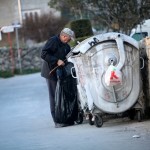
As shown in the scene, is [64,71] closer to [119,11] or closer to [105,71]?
[105,71]

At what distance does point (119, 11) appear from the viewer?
20.0 m

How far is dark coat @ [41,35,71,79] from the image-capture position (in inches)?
451

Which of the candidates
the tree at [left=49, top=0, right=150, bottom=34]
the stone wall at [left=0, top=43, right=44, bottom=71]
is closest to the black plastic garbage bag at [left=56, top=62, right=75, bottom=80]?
the tree at [left=49, top=0, right=150, bottom=34]

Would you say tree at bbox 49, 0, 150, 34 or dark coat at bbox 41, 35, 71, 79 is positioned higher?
tree at bbox 49, 0, 150, 34

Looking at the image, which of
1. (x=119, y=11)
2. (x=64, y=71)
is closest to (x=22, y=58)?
(x=119, y=11)

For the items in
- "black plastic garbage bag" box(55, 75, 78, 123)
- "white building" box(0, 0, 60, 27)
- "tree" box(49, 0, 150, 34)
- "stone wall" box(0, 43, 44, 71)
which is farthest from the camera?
"white building" box(0, 0, 60, 27)

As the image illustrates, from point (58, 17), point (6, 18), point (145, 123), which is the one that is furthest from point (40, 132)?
point (6, 18)

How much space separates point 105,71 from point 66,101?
123 centimetres

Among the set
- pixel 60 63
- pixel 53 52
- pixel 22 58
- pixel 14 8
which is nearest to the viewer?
pixel 60 63

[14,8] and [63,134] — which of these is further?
[14,8]

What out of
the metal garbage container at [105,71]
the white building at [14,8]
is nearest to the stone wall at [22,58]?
the white building at [14,8]

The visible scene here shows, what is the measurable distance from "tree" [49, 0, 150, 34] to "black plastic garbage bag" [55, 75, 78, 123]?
8.57m

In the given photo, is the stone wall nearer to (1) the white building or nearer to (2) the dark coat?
(1) the white building

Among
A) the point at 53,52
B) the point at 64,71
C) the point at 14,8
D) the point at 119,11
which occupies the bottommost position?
the point at 64,71
